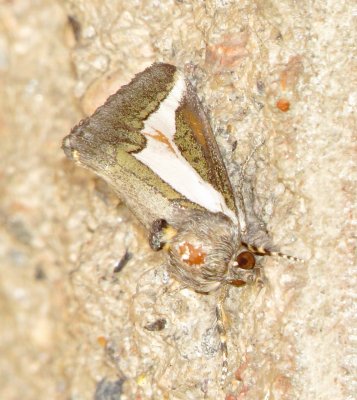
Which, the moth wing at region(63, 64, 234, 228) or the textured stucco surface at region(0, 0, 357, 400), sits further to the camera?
the moth wing at region(63, 64, 234, 228)

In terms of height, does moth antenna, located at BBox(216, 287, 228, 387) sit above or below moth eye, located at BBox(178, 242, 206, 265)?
below

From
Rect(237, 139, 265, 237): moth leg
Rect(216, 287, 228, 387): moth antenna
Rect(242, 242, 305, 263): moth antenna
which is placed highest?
Rect(237, 139, 265, 237): moth leg

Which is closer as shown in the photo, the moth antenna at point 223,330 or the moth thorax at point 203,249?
the moth thorax at point 203,249

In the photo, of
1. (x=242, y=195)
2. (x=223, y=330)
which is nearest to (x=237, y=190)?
(x=242, y=195)

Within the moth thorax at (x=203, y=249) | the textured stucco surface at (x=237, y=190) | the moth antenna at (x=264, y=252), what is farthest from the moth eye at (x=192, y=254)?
the textured stucco surface at (x=237, y=190)

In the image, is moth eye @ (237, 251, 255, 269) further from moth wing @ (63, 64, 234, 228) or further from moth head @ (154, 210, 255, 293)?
moth wing @ (63, 64, 234, 228)

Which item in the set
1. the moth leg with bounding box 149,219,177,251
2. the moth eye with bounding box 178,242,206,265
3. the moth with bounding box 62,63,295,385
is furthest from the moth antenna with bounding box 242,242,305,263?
the moth leg with bounding box 149,219,177,251

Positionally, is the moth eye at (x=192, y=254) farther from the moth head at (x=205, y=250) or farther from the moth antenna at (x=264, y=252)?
the moth antenna at (x=264, y=252)

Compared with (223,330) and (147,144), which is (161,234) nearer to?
(147,144)
